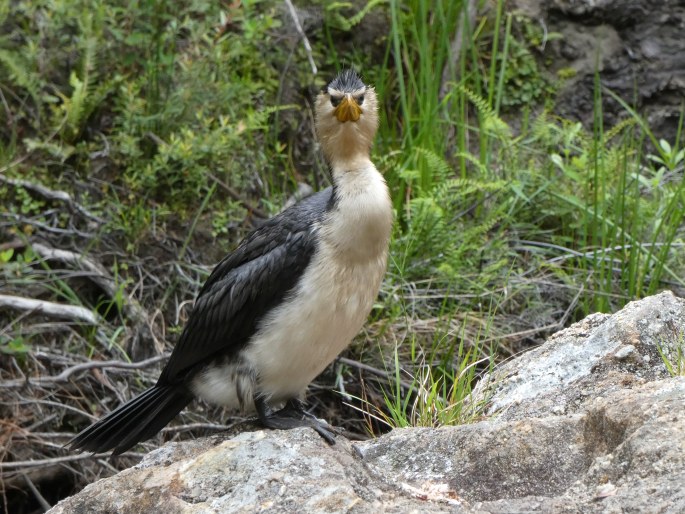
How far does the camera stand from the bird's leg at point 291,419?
298cm

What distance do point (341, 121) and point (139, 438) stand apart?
4.03 ft

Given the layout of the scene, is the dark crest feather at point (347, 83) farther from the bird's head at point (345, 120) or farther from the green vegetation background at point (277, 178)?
the green vegetation background at point (277, 178)

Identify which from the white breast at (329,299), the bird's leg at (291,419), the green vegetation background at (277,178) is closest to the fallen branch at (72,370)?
the green vegetation background at (277,178)

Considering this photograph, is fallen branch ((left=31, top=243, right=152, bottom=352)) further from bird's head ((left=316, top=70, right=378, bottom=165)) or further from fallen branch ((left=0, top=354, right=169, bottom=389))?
bird's head ((left=316, top=70, right=378, bottom=165))

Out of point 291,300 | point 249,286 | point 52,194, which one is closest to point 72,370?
point 52,194

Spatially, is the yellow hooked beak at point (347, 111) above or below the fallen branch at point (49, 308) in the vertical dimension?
above

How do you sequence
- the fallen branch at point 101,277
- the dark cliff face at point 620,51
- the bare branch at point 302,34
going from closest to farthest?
the fallen branch at point 101,277 → the bare branch at point 302,34 → the dark cliff face at point 620,51

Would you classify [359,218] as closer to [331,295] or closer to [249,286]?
[331,295]

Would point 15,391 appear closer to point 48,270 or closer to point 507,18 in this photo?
point 48,270

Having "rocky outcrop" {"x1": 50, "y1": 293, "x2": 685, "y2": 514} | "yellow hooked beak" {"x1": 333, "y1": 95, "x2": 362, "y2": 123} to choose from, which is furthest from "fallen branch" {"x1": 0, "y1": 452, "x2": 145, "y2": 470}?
"yellow hooked beak" {"x1": 333, "y1": 95, "x2": 362, "y2": 123}

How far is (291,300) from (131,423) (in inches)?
28.6

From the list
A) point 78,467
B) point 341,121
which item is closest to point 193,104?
point 78,467

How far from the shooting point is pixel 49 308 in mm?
4785

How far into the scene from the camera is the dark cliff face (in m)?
6.35
